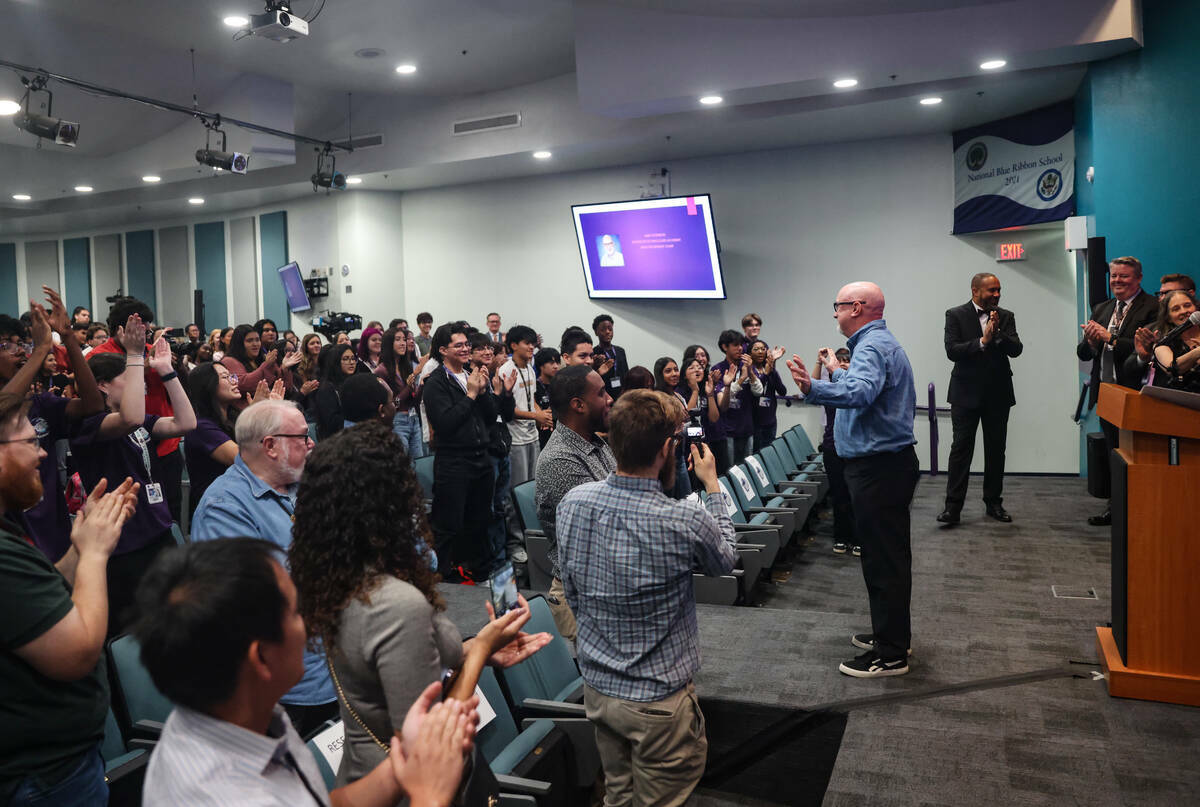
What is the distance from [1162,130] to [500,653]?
5954mm

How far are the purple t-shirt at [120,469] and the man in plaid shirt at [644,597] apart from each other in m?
1.55

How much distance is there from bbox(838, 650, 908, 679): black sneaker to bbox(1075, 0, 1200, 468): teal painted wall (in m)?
→ 3.82

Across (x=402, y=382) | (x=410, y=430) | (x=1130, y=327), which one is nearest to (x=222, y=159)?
(x=402, y=382)

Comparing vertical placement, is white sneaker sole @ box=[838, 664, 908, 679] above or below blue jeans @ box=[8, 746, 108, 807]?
below

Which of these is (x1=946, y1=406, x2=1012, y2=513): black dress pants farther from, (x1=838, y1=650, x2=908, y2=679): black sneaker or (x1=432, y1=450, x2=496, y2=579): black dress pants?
(x1=432, y1=450, x2=496, y2=579): black dress pants

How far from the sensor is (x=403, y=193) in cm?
1117

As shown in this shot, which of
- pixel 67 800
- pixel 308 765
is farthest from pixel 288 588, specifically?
pixel 67 800

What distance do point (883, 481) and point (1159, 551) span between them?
92cm

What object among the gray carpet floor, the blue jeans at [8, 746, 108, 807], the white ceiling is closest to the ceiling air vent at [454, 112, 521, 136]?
the white ceiling

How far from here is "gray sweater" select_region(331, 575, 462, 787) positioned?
4.38 ft

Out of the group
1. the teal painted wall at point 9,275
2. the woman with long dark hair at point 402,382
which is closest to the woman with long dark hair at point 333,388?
the woman with long dark hair at point 402,382

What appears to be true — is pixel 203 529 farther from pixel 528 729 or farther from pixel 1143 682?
pixel 1143 682

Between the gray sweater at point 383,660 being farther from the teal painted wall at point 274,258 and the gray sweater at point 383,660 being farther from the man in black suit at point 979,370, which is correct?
the teal painted wall at point 274,258

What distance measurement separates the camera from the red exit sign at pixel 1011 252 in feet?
25.6
